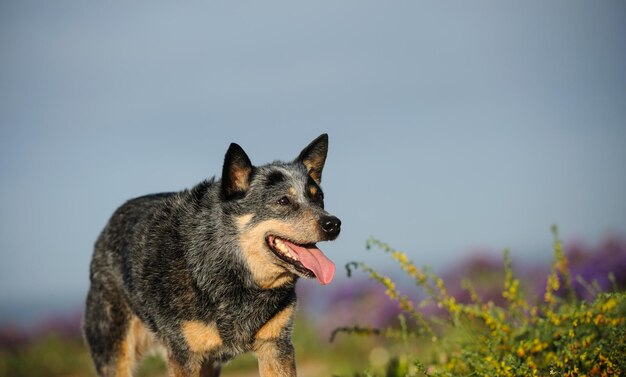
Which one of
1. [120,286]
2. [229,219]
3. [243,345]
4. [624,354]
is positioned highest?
[229,219]

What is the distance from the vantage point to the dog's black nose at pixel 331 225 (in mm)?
4312

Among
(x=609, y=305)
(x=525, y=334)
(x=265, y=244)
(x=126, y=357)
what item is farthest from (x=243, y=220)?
(x=609, y=305)

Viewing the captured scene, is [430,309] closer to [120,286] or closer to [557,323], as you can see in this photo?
[557,323]

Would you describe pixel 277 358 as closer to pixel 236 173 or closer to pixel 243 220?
pixel 243 220

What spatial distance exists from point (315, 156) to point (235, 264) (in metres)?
0.99

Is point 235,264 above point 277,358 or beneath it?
above

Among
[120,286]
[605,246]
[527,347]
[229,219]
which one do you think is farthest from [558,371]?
[605,246]

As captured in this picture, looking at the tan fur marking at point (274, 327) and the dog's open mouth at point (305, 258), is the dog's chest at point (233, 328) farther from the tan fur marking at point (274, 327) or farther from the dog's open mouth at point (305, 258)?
the dog's open mouth at point (305, 258)

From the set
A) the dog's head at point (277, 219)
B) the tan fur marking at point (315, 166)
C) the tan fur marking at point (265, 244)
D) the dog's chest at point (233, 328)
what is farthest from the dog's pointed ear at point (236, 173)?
the dog's chest at point (233, 328)

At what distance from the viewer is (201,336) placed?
14.7 ft

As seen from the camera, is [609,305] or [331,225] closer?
[331,225]

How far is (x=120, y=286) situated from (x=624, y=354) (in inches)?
138

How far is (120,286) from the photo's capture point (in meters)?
5.38

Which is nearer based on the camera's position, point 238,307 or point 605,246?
point 238,307
